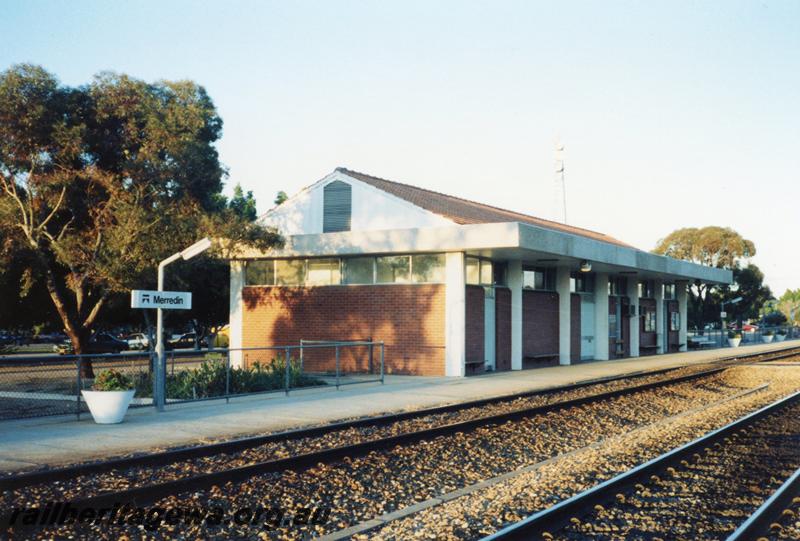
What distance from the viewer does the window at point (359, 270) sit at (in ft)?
85.3

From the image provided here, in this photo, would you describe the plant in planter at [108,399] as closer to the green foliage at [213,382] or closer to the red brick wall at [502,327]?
the green foliage at [213,382]

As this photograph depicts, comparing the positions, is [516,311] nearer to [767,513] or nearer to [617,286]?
[617,286]

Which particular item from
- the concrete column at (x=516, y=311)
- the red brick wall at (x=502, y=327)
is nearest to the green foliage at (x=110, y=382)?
the red brick wall at (x=502, y=327)

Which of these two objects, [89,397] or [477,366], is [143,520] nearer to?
[89,397]

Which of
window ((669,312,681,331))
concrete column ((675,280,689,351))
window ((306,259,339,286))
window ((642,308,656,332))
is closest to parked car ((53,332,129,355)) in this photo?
window ((306,259,339,286))

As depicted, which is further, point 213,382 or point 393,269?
point 393,269

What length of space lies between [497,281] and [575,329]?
22.5 feet

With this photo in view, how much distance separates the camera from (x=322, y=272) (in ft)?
88.6

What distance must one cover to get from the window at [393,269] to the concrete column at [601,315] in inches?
501

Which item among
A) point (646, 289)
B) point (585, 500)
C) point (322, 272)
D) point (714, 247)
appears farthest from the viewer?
point (714, 247)

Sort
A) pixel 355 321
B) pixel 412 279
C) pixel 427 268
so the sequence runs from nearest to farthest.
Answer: pixel 427 268 → pixel 412 279 → pixel 355 321

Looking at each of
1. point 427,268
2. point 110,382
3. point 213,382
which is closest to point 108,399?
point 110,382

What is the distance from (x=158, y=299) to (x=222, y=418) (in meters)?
2.62

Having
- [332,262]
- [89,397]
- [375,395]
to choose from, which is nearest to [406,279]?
[332,262]
